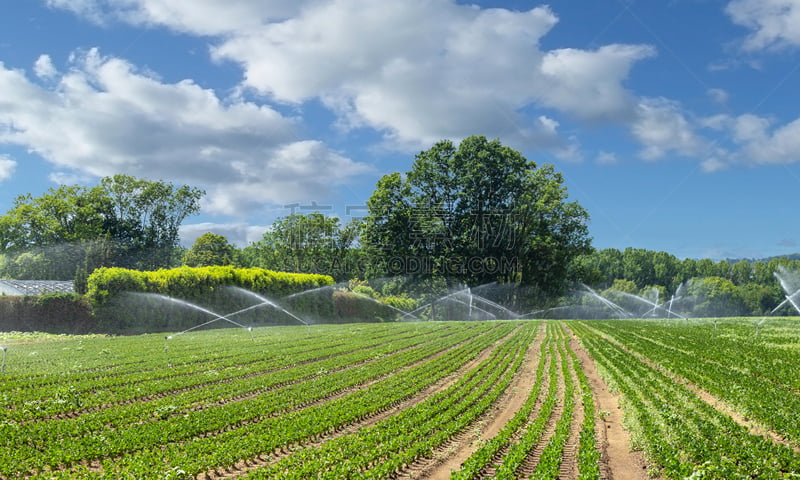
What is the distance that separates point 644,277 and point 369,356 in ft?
403

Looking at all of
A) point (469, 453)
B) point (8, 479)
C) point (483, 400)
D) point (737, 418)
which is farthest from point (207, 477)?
point (737, 418)

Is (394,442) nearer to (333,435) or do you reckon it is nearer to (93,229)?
(333,435)

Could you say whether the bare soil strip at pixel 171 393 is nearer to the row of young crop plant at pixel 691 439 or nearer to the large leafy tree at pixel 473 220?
the row of young crop plant at pixel 691 439

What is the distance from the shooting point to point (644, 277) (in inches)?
5059

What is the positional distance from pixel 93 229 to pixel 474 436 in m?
63.7

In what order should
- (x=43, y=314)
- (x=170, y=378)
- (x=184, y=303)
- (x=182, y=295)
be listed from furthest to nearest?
(x=182, y=295) → (x=184, y=303) → (x=43, y=314) → (x=170, y=378)

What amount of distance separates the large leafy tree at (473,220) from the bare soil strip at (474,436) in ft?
137

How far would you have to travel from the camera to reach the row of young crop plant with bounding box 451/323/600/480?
8.64 m

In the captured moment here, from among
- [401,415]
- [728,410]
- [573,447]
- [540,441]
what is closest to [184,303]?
[401,415]

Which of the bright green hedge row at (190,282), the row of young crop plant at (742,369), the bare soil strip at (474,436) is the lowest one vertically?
the bare soil strip at (474,436)

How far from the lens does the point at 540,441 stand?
413 inches

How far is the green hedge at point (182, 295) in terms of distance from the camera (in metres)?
35.4

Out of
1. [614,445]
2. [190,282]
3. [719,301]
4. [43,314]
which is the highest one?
[190,282]

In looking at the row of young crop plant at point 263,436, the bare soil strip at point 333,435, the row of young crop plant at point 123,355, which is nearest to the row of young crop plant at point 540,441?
the bare soil strip at point 333,435
